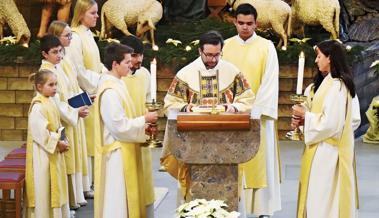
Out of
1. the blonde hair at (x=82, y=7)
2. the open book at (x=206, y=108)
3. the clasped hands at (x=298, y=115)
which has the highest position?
the blonde hair at (x=82, y=7)

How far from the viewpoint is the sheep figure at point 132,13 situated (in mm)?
11867

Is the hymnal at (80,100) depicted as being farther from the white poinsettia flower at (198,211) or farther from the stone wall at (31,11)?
the stone wall at (31,11)

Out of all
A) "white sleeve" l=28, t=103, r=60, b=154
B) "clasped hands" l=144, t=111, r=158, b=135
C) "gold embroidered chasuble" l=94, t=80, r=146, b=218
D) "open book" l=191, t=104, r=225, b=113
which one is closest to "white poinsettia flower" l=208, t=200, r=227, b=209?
"open book" l=191, t=104, r=225, b=113

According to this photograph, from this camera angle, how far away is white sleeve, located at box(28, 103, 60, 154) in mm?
7160

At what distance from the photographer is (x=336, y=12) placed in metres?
11.7

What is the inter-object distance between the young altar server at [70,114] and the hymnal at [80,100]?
0.09 ft

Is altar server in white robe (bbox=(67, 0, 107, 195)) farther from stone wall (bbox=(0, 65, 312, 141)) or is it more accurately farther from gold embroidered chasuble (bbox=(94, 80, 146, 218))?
stone wall (bbox=(0, 65, 312, 141))

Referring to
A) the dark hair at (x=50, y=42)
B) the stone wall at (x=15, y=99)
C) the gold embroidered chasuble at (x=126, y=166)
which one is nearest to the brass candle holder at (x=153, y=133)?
the gold embroidered chasuble at (x=126, y=166)

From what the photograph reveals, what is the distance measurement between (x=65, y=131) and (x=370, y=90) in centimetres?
595

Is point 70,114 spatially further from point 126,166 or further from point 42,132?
point 126,166

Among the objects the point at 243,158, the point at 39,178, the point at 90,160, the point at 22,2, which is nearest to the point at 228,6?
the point at 22,2

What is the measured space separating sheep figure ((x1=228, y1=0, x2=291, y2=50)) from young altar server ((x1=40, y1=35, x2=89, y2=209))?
12.2 feet

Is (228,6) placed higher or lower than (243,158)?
higher

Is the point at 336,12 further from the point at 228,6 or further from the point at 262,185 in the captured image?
the point at 262,185
